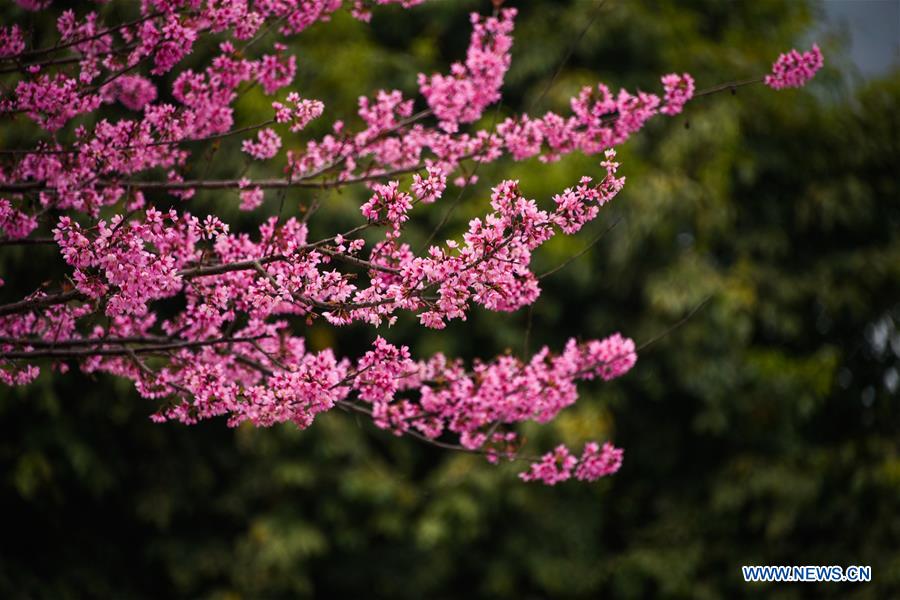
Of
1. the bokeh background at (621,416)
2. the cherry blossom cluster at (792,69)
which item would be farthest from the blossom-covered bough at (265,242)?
the bokeh background at (621,416)

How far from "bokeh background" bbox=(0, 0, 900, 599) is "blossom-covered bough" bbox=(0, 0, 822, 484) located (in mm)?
3879

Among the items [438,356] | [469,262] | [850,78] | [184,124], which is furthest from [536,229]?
[850,78]

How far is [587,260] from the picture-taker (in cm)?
825

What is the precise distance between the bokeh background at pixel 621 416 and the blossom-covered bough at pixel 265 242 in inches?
153

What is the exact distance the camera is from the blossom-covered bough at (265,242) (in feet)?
8.76

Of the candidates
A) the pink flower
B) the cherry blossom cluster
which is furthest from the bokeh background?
the cherry blossom cluster

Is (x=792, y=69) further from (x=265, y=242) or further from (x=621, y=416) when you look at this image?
(x=621, y=416)

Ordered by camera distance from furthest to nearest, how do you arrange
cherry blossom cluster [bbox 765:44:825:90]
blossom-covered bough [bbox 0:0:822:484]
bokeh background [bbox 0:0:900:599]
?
1. bokeh background [bbox 0:0:900:599]
2. cherry blossom cluster [bbox 765:44:825:90]
3. blossom-covered bough [bbox 0:0:822:484]

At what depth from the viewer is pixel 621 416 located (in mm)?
8812

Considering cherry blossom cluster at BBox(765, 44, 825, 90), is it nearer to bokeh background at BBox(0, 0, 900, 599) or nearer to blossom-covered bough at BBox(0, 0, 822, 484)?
blossom-covered bough at BBox(0, 0, 822, 484)

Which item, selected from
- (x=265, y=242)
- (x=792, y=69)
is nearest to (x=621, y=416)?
(x=792, y=69)

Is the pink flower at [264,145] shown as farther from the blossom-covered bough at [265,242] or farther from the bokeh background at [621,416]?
the bokeh background at [621,416]

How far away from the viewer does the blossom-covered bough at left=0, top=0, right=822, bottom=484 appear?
267cm

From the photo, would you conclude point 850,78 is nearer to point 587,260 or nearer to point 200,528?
point 587,260
